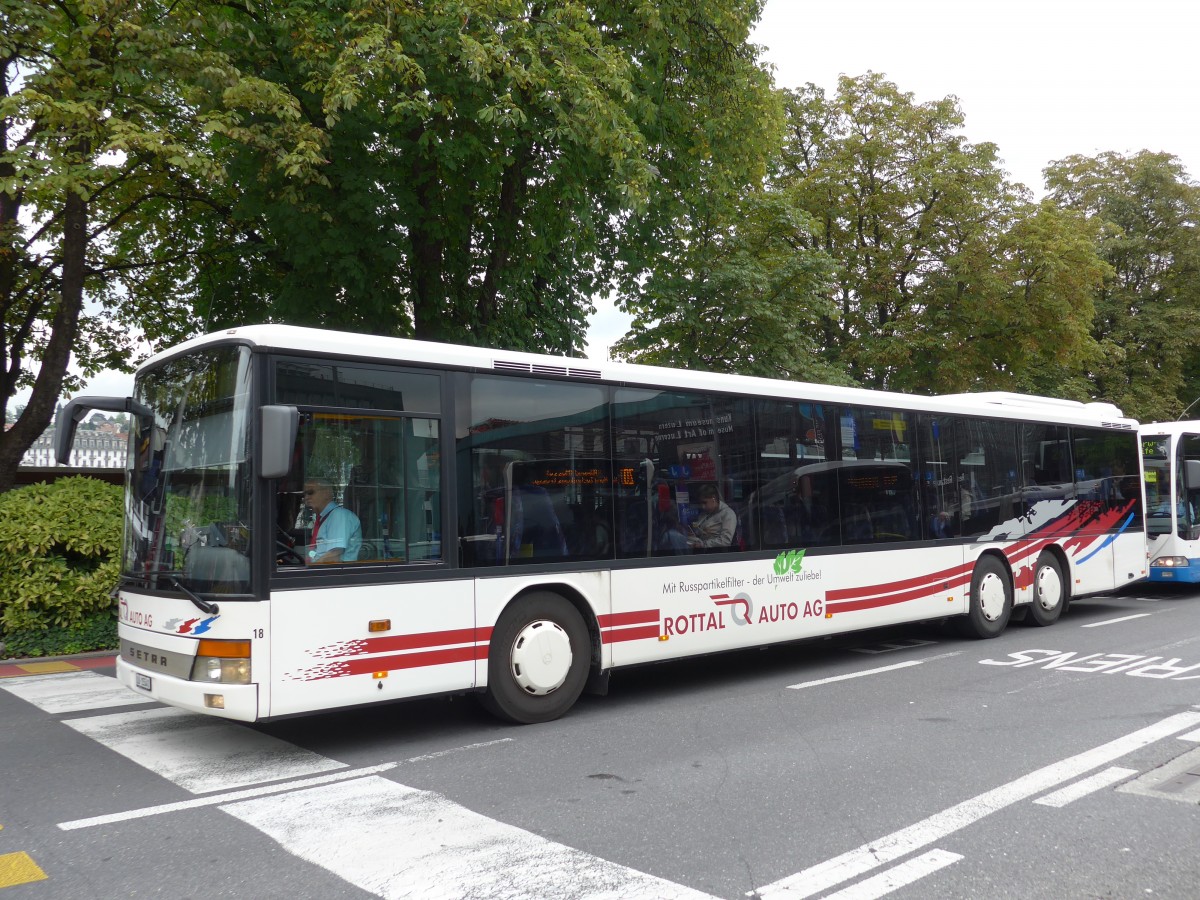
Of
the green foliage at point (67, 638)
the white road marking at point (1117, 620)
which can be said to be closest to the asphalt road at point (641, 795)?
the green foliage at point (67, 638)

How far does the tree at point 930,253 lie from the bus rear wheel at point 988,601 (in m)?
13.8

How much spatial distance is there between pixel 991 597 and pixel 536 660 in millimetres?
7077

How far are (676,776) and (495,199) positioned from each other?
35.0 feet

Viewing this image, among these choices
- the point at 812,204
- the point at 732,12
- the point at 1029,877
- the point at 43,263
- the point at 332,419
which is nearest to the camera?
the point at 1029,877

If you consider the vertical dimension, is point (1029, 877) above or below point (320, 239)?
below

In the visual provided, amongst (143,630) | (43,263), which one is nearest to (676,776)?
(143,630)

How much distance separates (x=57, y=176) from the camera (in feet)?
33.1

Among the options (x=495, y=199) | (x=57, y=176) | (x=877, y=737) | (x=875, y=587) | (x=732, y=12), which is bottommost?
(x=877, y=737)

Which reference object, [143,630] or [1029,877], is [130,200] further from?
[1029,877]

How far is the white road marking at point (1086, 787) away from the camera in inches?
211

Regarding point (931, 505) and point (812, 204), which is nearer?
point (931, 505)

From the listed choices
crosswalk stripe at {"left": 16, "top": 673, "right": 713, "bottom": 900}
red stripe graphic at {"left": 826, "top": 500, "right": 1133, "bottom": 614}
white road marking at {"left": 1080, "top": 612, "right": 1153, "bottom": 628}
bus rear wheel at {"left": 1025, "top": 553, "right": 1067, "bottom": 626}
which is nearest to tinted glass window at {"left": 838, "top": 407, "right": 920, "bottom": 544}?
red stripe graphic at {"left": 826, "top": 500, "right": 1133, "bottom": 614}

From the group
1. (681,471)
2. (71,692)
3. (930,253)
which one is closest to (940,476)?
(681,471)

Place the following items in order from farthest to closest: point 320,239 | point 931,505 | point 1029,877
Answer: point 320,239
point 931,505
point 1029,877
